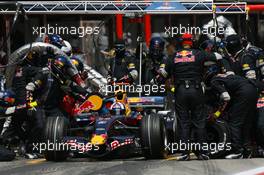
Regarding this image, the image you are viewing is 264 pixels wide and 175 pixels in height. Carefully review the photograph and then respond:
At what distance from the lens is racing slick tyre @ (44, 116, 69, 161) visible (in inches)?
485

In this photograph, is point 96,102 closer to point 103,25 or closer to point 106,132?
point 106,132

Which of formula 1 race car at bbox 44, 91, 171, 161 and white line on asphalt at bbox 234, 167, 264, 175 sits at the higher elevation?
formula 1 race car at bbox 44, 91, 171, 161

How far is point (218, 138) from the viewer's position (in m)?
12.7

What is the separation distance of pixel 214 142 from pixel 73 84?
10.9 feet

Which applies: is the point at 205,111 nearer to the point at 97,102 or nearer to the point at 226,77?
the point at 226,77

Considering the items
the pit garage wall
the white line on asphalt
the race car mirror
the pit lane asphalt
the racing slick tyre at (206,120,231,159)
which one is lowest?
the pit lane asphalt

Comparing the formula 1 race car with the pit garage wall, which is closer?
the formula 1 race car

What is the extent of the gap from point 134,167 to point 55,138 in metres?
1.71

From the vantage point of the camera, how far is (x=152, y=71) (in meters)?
16.3

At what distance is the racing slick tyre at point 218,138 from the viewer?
12.6m

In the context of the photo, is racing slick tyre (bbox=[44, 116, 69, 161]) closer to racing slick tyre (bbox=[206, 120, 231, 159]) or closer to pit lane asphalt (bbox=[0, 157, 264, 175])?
pit lane asphalt (bbox=[0, 157, 264, 175])

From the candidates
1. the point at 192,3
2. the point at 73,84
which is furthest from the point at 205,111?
the point at 192,3

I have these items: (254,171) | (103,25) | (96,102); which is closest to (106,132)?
(96,102)

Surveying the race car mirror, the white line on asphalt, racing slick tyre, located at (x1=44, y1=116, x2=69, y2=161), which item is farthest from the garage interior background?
the white line on asphalt
